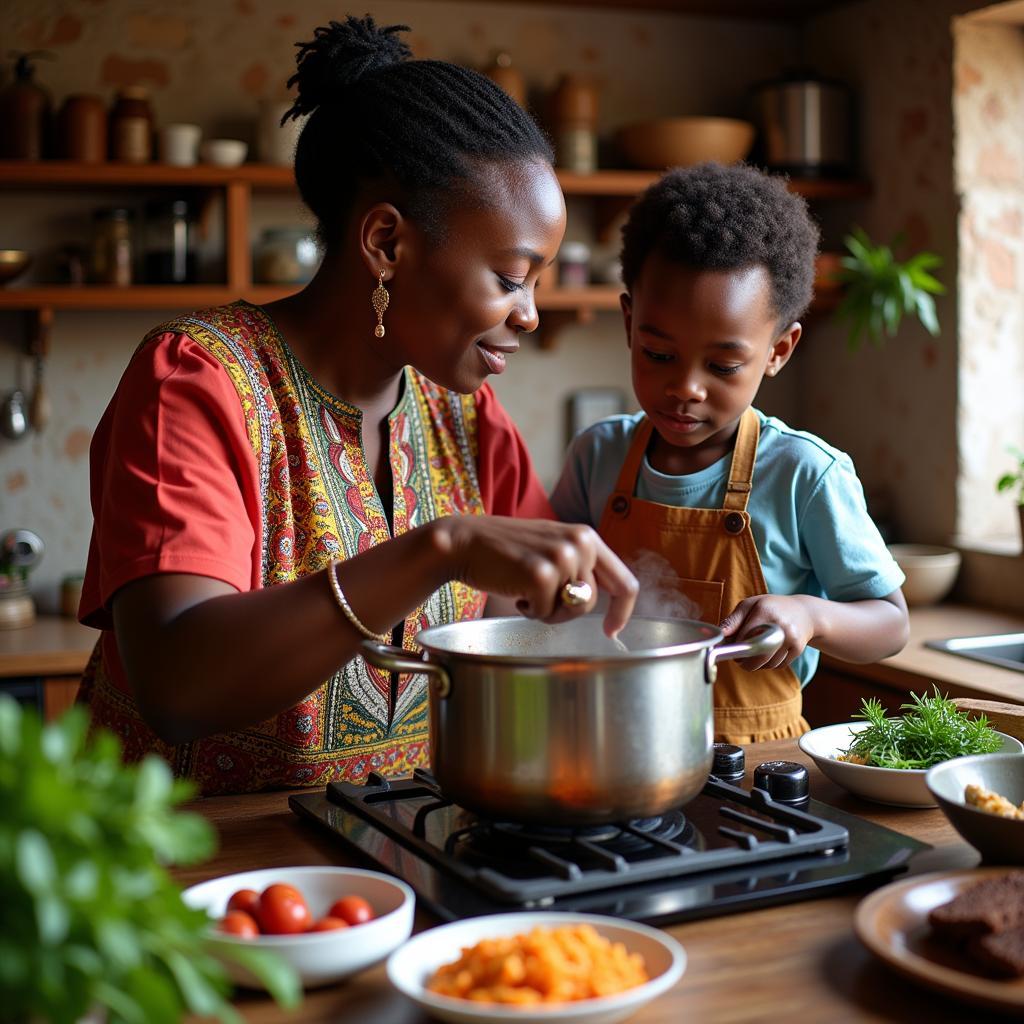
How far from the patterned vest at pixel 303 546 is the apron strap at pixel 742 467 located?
412mm

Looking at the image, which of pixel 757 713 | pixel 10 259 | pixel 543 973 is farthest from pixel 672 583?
pixel 10 259

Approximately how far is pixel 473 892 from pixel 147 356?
0.70 meters

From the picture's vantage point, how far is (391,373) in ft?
5.40

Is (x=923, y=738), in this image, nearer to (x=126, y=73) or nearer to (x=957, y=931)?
(x=957, y=931)

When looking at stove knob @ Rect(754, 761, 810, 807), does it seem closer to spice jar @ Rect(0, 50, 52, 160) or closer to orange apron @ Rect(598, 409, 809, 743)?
orange apron @ Rect(598, 409, 809, 743)

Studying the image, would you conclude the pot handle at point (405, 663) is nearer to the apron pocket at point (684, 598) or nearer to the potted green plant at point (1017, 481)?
the apron pocket at point (684, 598)

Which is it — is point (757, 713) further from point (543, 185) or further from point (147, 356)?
point (147, 356)

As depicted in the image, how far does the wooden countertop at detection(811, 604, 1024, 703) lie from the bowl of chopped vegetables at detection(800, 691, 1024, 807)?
0.85m

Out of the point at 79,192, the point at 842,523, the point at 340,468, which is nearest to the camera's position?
the point at 340,468

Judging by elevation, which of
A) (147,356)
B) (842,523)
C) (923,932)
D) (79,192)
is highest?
(79,192)

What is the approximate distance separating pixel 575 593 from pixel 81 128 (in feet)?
7.97

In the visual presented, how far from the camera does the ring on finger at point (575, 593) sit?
112cm

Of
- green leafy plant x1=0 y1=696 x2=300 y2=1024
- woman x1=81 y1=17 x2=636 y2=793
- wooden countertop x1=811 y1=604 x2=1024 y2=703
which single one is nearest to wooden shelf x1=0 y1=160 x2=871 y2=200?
wooden countertop x1=811 y1=604 x2=1024 y2=703

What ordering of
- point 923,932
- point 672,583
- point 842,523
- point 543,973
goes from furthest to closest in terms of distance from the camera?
point 672,583 < point 842,523 < point 923,932 < point 543,973
